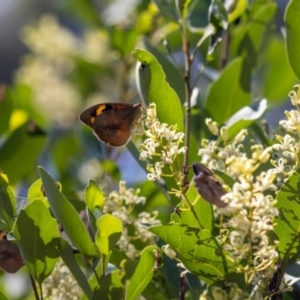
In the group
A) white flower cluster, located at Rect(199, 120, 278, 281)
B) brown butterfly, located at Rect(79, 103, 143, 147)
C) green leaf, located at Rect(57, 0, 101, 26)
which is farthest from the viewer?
green leaf, located at Rect(57, 0, 101, 26)

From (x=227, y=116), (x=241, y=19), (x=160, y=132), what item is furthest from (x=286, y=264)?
(x=241, y=19)

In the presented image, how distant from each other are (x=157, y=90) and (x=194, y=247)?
0.31m

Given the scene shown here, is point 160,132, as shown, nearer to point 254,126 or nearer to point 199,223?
point 199,223

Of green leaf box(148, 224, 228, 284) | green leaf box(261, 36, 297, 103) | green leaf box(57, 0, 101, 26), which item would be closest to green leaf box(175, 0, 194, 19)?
green leaf box(148, 224, 228, 284)

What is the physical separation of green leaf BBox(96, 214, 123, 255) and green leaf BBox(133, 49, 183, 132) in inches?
8.3

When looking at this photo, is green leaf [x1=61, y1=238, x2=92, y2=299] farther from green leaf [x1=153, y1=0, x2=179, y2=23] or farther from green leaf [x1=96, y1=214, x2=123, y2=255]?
green leaf [x1=153, y1=0, x2=179, y2=23]

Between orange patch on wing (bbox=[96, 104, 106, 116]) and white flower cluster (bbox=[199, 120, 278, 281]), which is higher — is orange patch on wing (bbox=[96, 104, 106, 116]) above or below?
above

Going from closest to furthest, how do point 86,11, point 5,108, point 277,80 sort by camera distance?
1. point 5,108
2. point 277,80
3. point 86,11

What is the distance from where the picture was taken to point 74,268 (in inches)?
39.6

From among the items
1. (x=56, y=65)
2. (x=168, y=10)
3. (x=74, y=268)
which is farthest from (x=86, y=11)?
(x=74, y=268)

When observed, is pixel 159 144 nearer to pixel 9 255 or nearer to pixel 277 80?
pixel 9 255

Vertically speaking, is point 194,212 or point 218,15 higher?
point 218,15

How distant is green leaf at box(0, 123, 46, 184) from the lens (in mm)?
1752

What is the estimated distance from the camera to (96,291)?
1013 millimetres
